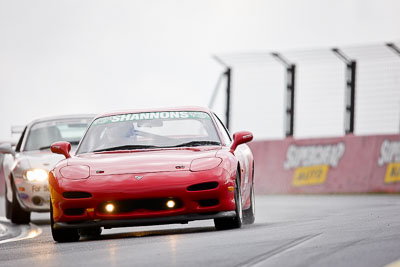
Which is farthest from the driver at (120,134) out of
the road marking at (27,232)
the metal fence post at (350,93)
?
the metal fence post at (350,93)

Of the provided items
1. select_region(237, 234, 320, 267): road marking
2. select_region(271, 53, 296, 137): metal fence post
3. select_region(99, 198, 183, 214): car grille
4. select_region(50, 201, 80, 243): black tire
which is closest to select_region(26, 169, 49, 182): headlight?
select_region(50, 201, 80, 243): black tire

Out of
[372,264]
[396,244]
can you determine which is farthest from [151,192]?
[372,264]

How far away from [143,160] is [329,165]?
13288mm

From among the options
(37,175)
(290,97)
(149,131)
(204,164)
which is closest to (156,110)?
(149,131)

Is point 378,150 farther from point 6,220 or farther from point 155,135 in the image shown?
point 155,135

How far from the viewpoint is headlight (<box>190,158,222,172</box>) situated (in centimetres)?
1070

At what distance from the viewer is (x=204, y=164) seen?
35.3 feet

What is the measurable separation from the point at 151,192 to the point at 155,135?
1458mm

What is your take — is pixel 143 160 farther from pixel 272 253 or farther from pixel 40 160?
pixel 40 160

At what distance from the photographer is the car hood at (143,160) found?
10.7 m

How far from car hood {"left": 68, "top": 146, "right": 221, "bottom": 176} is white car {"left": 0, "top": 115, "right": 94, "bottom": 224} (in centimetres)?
379

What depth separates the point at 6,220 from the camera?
16.9 meters

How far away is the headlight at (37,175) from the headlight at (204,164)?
4.67 meters

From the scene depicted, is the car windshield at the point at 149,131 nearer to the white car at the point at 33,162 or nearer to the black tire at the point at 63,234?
the black tire at the point at 63,234
